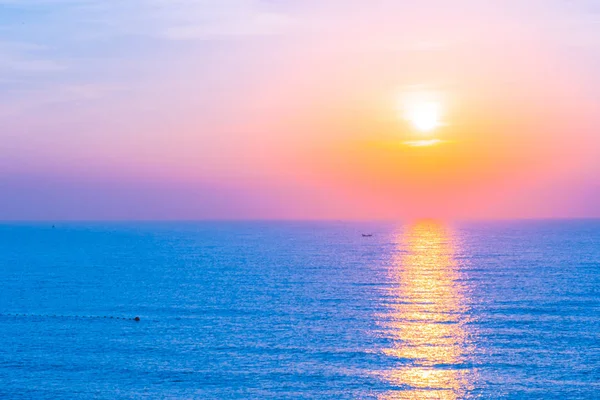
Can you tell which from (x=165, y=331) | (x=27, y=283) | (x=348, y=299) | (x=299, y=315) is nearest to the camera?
(x=165, y=331)

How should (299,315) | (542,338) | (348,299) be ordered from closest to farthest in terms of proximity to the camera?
(542,338), (299,315), (348,299)

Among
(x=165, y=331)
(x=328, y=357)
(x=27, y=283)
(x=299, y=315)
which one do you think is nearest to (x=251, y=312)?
(x=299, y=315)

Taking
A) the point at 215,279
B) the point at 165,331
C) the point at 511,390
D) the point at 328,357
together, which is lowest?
the point at 511,390

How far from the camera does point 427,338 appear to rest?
86.9 m

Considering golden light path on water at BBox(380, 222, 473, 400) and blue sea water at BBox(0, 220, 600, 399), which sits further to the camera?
blue sea water at BBox(0, 220, 600, 399)

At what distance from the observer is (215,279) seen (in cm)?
14650

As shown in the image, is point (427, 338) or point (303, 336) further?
point (303, 336)

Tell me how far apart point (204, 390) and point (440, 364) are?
26202mm

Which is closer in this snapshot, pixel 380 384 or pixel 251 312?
pixel 380 384

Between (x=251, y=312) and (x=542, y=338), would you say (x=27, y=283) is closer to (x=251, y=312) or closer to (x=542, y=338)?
(x=251, y=312)

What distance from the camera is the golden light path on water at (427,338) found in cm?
6794

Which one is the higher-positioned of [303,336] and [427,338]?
[303,336]

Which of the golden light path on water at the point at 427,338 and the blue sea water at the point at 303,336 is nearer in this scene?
the golden light path on water at the point at 427,338

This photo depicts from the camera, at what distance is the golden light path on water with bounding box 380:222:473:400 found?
67938mm
